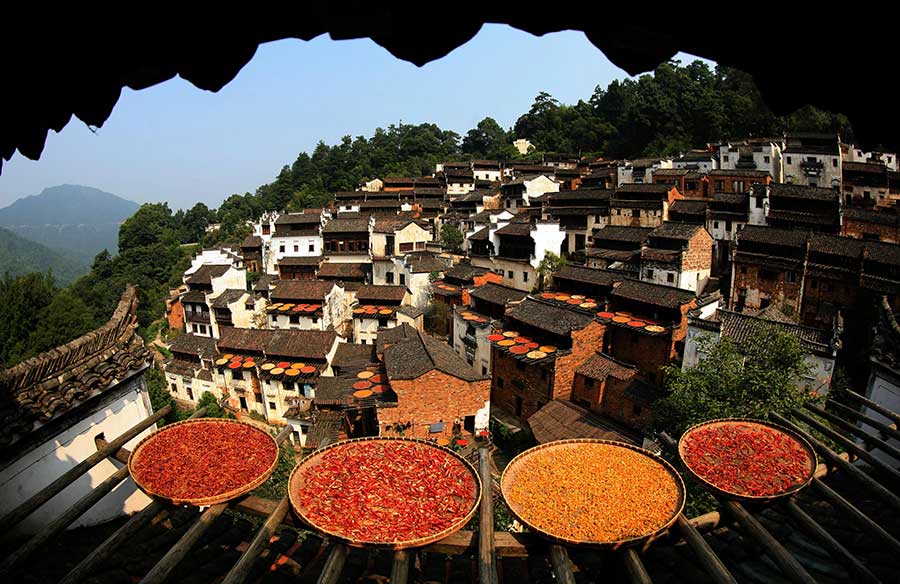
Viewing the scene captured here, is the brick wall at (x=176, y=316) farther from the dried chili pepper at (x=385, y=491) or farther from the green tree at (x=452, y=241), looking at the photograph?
the dried chili pepper at (x=385, y=491)

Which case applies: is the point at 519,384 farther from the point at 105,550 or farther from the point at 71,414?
the point at 105,550

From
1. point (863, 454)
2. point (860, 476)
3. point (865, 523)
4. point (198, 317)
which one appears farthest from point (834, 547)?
point (198, 317)

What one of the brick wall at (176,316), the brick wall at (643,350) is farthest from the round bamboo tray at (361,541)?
the brick wall at (176,316)

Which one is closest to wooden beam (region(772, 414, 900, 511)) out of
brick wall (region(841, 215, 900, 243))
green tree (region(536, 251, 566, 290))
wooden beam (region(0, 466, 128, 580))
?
wooden beam (region(0, 466, 128, 580))

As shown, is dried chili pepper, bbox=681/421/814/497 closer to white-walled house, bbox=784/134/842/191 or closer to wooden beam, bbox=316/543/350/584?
wooden beam, bbox=316/543/350/584

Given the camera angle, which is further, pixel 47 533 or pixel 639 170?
pixel 639 170

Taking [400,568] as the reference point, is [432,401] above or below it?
below

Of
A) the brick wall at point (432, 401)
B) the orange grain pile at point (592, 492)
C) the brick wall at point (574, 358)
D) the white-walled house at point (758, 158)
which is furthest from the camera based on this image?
the white-walled house at point (758, 158)
